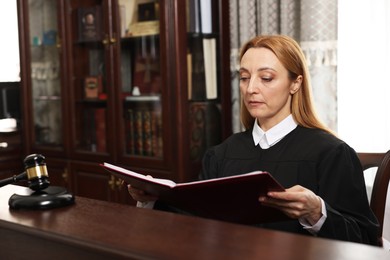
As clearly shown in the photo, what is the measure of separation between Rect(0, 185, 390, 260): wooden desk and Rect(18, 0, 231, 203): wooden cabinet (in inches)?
72.9

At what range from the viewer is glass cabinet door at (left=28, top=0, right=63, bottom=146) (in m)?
3.61

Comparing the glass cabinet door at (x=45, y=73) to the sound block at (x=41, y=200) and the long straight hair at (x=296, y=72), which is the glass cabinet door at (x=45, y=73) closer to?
the long straight hair at (x=296, y=72)

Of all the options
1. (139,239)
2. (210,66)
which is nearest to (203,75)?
(210,66)

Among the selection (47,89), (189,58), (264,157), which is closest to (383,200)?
(264,157)

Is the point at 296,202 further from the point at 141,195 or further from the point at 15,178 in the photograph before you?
the point at 15,178

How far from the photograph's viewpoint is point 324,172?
1.68 meters

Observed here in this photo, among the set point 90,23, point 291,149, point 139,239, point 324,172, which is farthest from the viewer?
point 90,23

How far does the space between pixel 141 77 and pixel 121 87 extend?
5.3 inches

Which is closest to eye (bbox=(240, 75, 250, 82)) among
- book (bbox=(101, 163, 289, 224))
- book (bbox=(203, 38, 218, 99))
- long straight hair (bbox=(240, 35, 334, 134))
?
long straight hair (bbox=(240, 35, 334, 134))

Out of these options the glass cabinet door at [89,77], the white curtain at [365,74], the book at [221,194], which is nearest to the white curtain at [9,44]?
the glass cabinet door at [89,77]

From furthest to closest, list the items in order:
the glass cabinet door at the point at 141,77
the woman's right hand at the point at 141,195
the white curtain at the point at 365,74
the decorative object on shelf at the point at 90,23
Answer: the decorative object on shelf at the point at 90,23
the glass cabinet door at the point at 141,77
the white curtain at the point at 365,74
the woman's right hand at the point at 141,195

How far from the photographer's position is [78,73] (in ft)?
11.4

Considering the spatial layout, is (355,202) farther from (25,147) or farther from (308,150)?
(25,147)

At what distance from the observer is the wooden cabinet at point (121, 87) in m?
2.94
